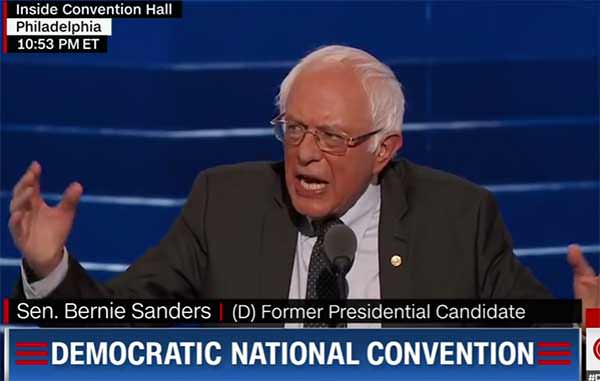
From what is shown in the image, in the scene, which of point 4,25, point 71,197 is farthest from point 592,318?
point 4,25

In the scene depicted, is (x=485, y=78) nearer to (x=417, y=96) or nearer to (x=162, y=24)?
(x=417, y=96)

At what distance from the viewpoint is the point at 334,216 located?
7.53ft

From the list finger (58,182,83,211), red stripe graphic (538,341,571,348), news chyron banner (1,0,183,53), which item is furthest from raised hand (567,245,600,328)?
news chyron banner (1,0,183,53)

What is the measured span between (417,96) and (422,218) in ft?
4.49

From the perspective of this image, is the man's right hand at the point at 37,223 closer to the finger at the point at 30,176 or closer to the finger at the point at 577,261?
the finger at the point at 30,176

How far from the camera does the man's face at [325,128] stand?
2.23 m

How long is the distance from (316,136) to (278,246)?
0.71 feet

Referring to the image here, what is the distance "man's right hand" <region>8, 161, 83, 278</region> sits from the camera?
2.03m

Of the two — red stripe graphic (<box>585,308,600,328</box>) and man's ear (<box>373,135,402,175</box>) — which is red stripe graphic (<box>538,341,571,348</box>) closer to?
red stripe graphic (<box>585,308,600,328</box>)

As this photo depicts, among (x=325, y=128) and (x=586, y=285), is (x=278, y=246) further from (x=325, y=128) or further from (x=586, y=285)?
(x=586, y=285)

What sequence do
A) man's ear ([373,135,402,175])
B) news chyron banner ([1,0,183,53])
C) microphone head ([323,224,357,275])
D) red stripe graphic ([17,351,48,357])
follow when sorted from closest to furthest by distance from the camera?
microphone head ([323,224,357,275]) → red stripe graphic ([17,351,48,357]) → man's ear ([373,135,402,175]) → news chyron banner ([1,0,183,53])

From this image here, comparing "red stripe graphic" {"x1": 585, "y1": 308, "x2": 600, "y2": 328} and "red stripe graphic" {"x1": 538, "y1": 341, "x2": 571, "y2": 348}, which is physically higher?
"red stripe graphic" {"x1": 585, "y1": 308, "x2": 600, "y2": 328}

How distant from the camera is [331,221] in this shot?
7.52 ft

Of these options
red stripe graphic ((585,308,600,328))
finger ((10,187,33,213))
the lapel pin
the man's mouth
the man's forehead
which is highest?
the man's forehead
